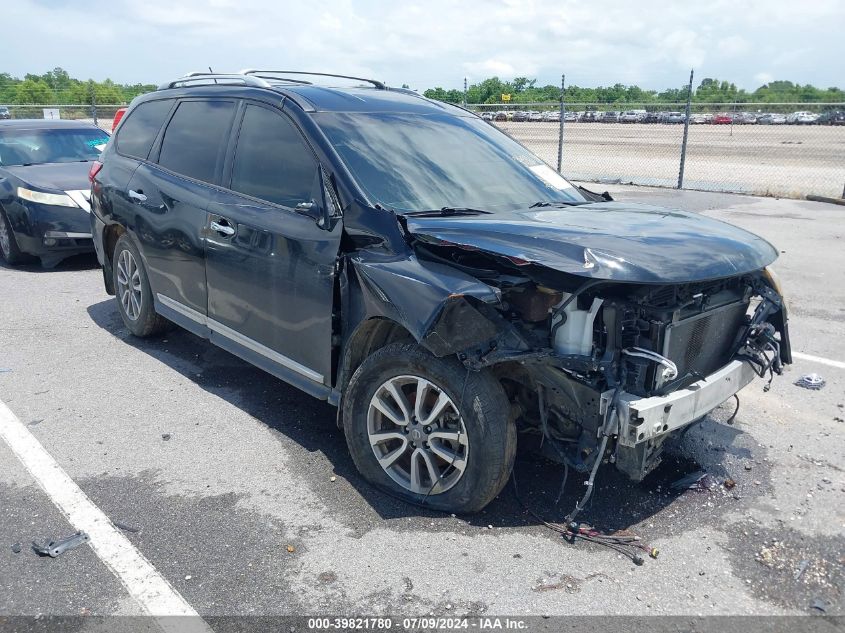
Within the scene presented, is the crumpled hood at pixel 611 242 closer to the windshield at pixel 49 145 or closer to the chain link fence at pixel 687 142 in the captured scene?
the windshield at pixel 49 145

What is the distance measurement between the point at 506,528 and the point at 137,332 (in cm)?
378

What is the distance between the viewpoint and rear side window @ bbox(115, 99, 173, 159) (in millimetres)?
5441

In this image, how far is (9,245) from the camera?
8.54 metres

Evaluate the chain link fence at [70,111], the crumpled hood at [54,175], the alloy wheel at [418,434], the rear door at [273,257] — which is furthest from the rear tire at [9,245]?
the chain link fence at [70,111]

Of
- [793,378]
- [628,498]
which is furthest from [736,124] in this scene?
[628,498]

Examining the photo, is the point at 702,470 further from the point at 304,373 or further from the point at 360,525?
the point at 304,373

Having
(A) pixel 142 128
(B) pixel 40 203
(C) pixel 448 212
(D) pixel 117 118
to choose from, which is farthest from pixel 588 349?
(D) pixel 117 118

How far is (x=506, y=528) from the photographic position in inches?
132

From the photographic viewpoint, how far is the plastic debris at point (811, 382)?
5.02 m

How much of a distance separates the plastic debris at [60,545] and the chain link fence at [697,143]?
47.2 ft

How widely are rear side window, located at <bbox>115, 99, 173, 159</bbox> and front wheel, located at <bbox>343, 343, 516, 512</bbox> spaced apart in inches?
120

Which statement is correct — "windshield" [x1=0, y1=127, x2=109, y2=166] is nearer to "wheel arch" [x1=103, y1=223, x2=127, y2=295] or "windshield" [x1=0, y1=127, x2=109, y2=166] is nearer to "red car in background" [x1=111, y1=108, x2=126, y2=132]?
"red car in background" [x1=111, y1=108, x2=126, y2=132]

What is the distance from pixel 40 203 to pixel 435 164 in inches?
238

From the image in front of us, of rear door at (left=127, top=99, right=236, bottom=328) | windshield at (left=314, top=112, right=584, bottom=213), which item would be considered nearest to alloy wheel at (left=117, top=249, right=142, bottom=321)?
rear door at (left=127, top=99, right=236, bottom=328)
